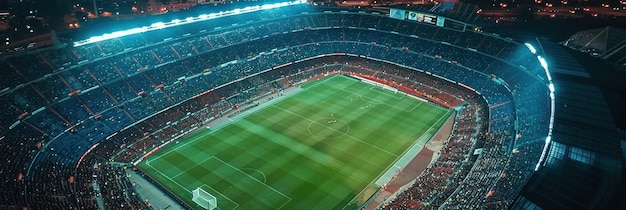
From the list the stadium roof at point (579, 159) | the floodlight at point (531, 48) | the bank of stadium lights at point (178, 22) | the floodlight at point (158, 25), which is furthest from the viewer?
the floodlight at point (158, 25)

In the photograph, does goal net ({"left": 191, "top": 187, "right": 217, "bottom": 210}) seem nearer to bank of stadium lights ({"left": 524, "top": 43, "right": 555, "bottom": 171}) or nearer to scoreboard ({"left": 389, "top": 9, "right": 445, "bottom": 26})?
bank of stadium lights ({"left": 524, "top": 43, "right": 555, "bottom": 171})

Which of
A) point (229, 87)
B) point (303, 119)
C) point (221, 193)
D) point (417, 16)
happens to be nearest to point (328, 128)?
point (303, 119)

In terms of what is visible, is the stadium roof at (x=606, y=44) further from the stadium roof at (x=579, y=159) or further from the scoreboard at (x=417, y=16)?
the scoreboard at (x=417, y=16)

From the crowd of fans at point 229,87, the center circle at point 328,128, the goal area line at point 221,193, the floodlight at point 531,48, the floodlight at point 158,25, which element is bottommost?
the goal area line at point 221,193

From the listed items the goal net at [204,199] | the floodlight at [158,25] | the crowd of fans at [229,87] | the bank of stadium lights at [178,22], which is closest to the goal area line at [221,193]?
the goal net at [204,199]

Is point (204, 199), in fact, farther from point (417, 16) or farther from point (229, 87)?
point (417, 16)

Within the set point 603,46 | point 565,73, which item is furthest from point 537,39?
point 565,73

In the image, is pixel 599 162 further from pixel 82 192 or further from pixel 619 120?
pixel 82 192
